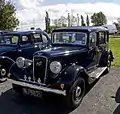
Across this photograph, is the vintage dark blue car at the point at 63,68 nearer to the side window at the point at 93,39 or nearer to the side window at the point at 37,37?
the side window at the point at 93,39

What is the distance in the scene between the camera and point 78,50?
6402 mm

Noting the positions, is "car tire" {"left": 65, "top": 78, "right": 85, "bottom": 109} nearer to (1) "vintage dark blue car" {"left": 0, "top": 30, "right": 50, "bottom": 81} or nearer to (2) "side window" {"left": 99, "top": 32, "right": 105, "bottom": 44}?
(2) "side window" {"left": 99, "top": 32, "right": 105, "bottom": 44}

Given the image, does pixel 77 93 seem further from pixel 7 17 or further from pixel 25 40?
pixel 7 17

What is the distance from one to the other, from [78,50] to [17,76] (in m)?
1.91

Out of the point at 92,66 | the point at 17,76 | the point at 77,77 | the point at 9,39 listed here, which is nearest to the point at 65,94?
the point at 77,77

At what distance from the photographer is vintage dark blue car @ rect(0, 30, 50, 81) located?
802 cm

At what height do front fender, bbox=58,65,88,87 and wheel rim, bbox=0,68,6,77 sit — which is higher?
front fender, bbox=58,65,88,87

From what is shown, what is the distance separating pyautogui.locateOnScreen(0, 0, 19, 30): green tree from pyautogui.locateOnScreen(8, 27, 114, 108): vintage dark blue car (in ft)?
61.7

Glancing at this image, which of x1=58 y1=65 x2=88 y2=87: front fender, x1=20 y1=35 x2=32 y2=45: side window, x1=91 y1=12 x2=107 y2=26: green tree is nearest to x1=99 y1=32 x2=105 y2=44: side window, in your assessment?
x1=58 y1=65 x2=88 y2=87: front fender

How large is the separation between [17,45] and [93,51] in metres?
3.14

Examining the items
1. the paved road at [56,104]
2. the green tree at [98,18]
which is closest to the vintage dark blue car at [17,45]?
the paved road at [56,104]

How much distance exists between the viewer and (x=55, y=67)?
17.6ft

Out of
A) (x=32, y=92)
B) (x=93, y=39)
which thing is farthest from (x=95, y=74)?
(x=32, y=92)

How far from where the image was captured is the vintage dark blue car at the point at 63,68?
527 cm
